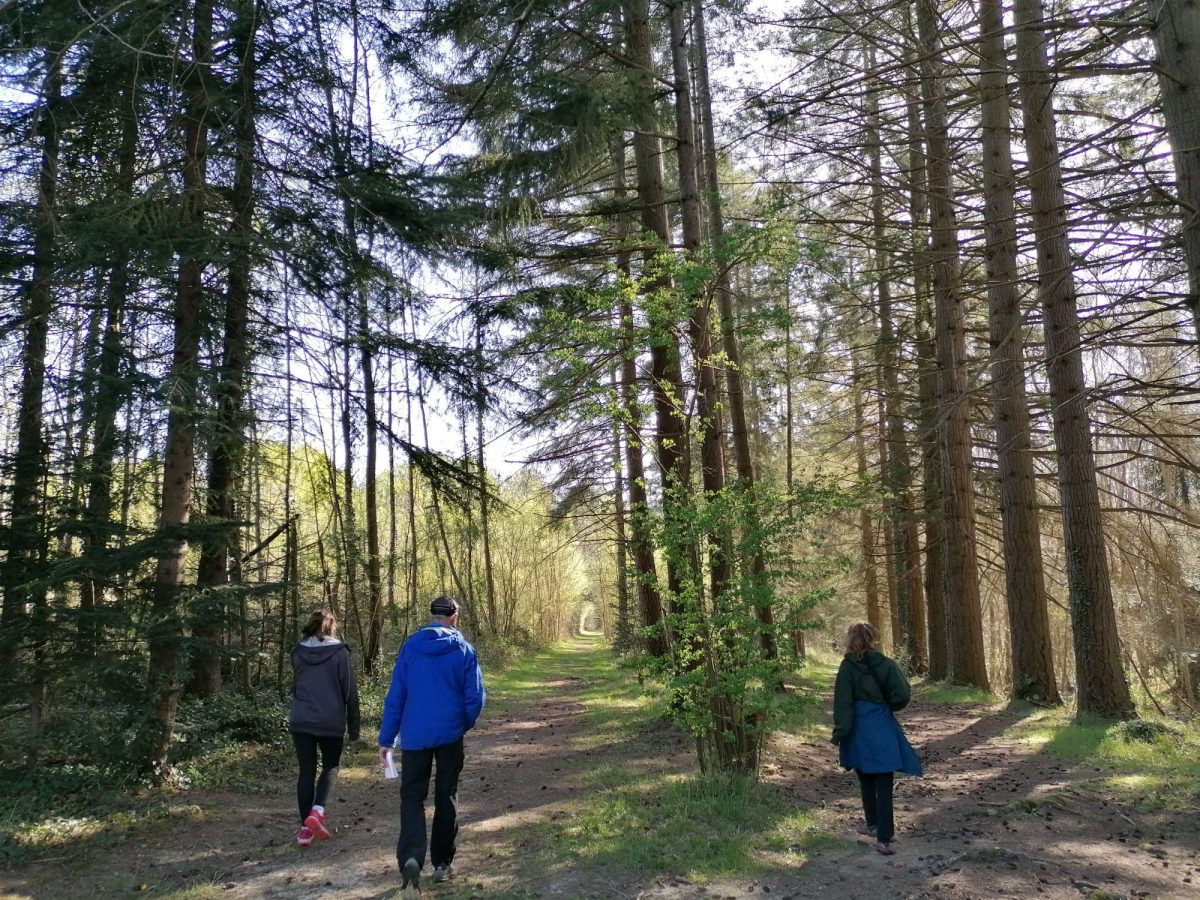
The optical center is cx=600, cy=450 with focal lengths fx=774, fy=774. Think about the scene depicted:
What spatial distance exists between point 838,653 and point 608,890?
26883 mm

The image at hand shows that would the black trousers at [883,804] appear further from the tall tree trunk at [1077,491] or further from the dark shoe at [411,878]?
the tall tree trunk at [1077,491]

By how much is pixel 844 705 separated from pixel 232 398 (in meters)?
5.95

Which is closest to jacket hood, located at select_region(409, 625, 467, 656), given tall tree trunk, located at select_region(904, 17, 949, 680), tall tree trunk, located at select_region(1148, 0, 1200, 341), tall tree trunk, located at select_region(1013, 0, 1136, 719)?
tall tree trunk, located at select_region(1148, 0, 1200, 341)

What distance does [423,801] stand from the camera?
4.56 metres

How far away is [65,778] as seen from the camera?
20.7ft

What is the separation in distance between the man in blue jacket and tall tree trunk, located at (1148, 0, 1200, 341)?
4.81 meters

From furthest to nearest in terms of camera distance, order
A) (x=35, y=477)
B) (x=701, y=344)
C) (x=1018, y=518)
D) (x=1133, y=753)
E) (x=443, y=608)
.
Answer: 1. (x=1018, y=518)
2. (x=1133, y=753)
3. (x=35, y=477)
4. (x=701, y=344)
5. (x=443, y=608)

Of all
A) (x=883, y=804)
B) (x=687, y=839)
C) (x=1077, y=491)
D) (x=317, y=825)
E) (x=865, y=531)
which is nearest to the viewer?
(x=687, y=839)

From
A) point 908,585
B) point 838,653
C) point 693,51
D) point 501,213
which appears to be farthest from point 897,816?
point 838,653

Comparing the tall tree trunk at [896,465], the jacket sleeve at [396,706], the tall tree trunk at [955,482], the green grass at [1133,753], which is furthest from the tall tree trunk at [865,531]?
the jacket sleeve at [396,706]

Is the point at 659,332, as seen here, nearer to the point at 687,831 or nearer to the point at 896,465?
the point at 687,831

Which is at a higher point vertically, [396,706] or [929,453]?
[929,453]

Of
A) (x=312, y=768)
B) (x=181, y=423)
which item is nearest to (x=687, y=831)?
(x=312, y=768)

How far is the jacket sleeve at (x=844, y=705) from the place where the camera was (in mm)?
5320
